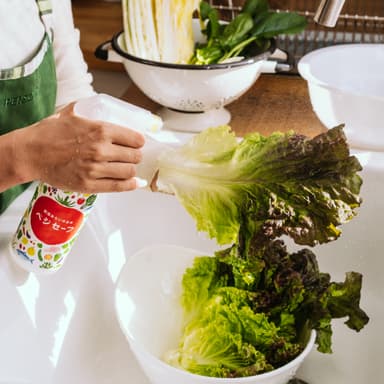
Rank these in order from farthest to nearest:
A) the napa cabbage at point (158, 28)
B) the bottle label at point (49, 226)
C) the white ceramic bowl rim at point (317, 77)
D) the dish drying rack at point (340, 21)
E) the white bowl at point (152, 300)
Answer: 1. the dish drying rack at point (340, 21)
2. the napa cabbage at point (158, 28)
3. the white ceramic bowl rim at point (317, 77)
4. the white bowl at point (152, 300)
5. the bottle label at point (49, 226)

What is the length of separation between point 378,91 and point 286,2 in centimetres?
34

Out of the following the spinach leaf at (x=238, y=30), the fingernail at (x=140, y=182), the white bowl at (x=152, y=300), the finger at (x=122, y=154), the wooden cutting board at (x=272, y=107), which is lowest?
the white bowl at (x=152, y=300)

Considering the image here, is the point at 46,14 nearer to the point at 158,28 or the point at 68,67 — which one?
the point at 68,67

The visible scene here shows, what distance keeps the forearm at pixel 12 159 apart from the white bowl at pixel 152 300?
290 mm

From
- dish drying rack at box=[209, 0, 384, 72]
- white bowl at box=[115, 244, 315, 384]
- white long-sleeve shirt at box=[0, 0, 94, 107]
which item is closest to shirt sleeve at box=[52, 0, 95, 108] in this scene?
white long-sleeve shirt at box=[0, 0, 94, 107]

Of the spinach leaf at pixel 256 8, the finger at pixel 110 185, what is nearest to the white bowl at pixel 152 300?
the finger at pixel 110 185

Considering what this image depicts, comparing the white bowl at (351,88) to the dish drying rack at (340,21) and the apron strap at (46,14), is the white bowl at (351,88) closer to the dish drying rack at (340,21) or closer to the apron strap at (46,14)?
the dish drying rack at (340,21)

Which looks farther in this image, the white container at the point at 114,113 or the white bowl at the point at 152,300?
the white bowl at the point at 152,300

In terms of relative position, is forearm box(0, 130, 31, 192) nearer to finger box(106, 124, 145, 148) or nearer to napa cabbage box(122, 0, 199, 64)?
finger box(106, 124, 145, 148)

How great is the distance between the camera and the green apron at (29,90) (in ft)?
3.36

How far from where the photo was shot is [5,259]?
0.93 m

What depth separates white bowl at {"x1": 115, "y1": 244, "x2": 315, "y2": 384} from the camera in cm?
101

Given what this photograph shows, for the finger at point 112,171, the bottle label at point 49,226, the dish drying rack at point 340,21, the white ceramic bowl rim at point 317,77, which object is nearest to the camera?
the finger at point 112,171

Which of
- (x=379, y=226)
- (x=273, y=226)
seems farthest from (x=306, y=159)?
(x=379, y=226)
